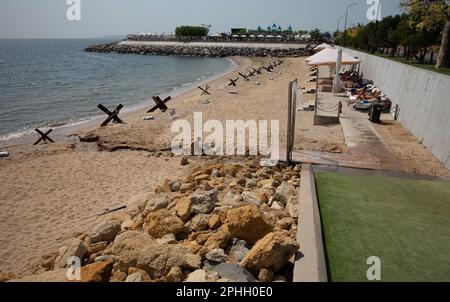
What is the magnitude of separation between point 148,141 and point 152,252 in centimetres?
887

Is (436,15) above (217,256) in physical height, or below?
above

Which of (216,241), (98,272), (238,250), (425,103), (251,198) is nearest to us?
(98,272)

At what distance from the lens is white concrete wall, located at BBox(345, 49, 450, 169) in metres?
8.59

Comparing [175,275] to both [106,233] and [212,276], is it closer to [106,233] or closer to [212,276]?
[212,276]

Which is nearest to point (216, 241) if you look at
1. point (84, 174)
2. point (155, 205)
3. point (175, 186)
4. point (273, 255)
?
point (273, 255)

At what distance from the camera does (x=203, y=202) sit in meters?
6.25

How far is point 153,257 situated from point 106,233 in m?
1.85

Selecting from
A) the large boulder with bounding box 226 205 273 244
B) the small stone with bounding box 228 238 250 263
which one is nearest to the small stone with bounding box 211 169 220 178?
the large boulder with bounding box 226 205 273 244

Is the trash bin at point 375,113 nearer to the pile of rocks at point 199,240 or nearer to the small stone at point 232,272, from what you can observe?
the pile of rocks at point 199,240

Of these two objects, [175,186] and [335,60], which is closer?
[175,186]

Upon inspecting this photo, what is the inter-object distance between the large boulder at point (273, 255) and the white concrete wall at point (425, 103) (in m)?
5.97

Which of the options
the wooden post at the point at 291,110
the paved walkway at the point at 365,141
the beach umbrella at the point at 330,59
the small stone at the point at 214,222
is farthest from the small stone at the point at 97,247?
the beach umbrella at the point at 330,59
